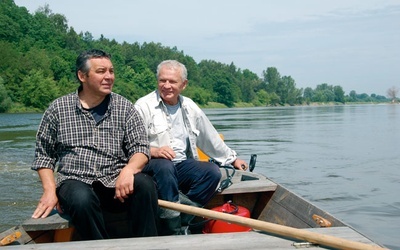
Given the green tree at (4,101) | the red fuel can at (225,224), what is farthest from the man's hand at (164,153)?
the green tree at (4,101)

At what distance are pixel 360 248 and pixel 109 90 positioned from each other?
196 cm

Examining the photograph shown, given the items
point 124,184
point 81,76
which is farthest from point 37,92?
point 124,184

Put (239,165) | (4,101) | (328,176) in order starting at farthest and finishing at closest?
(4,101) < (328,176) < (239,165)

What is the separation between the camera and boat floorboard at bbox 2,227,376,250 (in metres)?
2.71

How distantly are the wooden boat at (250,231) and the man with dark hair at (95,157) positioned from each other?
0.57ft

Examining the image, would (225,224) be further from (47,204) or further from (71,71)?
(71,71)

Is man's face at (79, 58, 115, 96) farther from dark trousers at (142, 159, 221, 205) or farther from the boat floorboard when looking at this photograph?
the boat floorboard

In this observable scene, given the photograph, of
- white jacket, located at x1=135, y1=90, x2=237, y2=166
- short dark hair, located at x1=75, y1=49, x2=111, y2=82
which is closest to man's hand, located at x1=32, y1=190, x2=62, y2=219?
short dark hair, located at x1=75, y1=49, x2=111, y2=82

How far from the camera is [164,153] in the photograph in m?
3.94

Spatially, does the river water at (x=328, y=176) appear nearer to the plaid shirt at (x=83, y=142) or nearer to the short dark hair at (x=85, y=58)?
the plaid shirt at (x=83, y=142)

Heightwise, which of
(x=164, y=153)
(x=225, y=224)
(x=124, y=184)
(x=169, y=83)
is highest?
(x=169, y=83)

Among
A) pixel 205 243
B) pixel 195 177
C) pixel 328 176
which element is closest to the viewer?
pixel 205 243

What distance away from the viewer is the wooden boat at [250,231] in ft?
8.96

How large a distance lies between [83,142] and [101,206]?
47 cm
